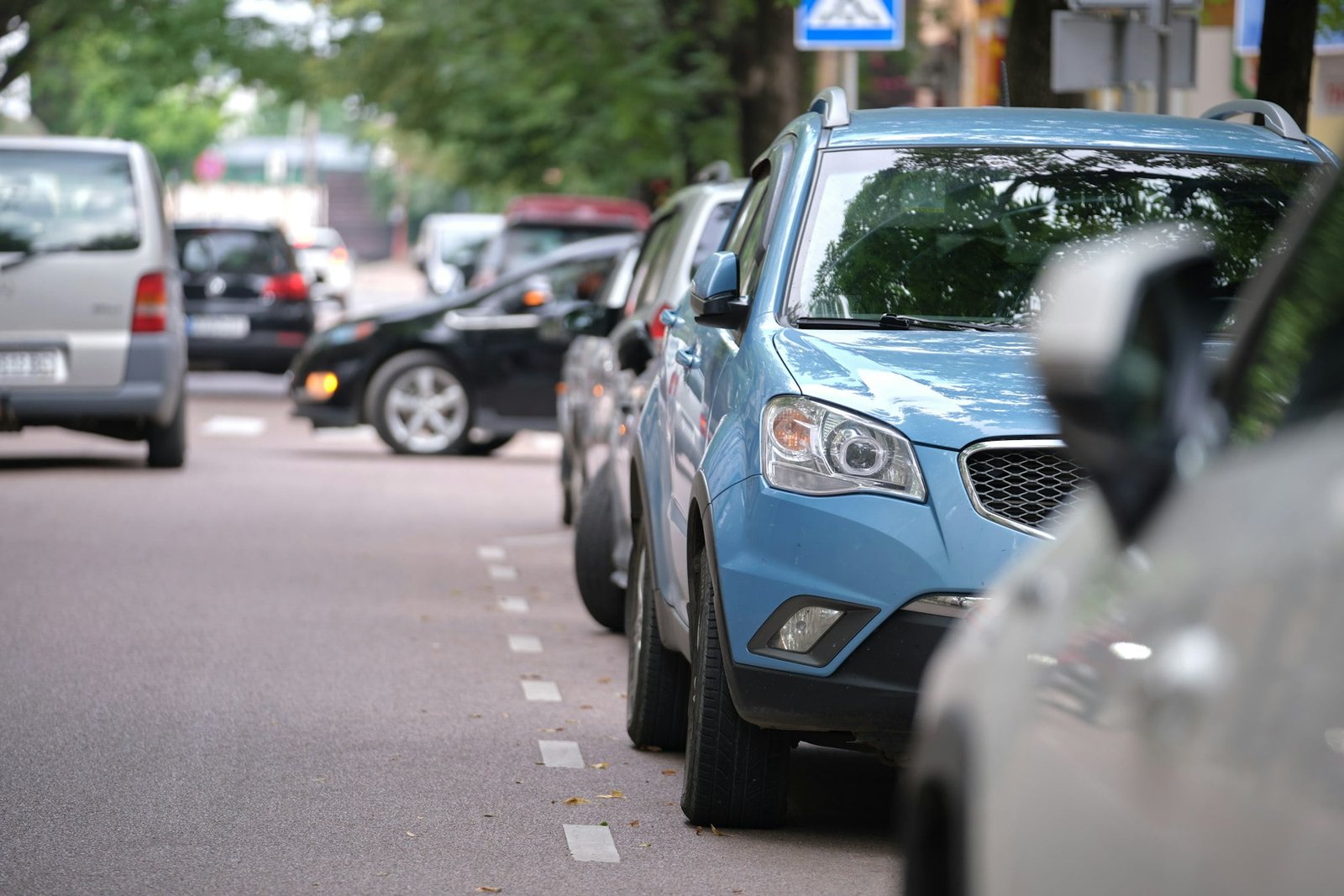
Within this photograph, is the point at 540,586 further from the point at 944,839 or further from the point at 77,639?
the point at 944,839

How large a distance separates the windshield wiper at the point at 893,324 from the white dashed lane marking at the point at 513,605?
15.4 feet

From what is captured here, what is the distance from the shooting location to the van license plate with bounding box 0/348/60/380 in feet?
47.9

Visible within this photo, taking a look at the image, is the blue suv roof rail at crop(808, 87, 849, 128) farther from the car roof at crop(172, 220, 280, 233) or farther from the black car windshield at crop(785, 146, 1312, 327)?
the car roof at crop(172, 220, 280, 233)

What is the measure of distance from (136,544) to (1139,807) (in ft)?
33.6

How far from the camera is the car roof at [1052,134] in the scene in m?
6.37

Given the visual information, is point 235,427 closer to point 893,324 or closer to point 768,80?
point 768,80

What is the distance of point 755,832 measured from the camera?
5.78m

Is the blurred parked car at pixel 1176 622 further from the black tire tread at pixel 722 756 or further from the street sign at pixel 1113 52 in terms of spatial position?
the street sign at pixel 1113 52

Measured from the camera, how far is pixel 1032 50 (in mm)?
12852

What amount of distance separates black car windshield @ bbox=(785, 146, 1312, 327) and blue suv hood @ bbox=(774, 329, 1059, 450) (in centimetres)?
29

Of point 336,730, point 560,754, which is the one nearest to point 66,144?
point 336,730

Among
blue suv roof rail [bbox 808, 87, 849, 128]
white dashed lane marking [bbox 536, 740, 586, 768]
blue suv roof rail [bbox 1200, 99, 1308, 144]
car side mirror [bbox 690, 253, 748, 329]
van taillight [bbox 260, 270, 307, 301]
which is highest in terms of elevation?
blue suv roof rail [bbox 808, 87, 849, 128]

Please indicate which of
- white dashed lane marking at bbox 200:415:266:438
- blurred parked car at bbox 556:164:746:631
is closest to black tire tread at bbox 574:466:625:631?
blurred parked car at bbox 556:164:746:631

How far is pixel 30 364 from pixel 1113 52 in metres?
7.10
